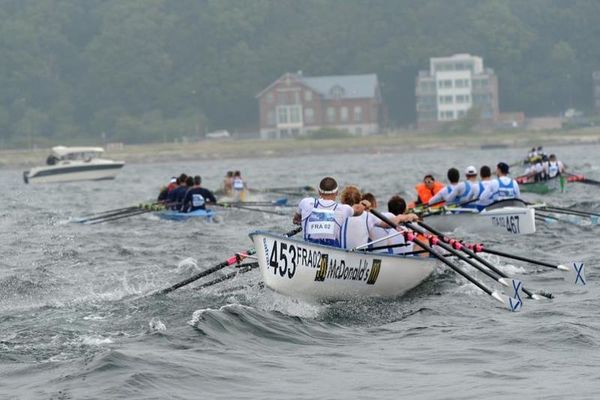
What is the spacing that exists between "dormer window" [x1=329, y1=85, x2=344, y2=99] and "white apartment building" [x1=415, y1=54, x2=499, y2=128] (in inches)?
359

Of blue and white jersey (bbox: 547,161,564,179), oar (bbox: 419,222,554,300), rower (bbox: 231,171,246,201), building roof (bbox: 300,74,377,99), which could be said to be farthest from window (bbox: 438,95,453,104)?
oar (bbox: 419,222,554,300)

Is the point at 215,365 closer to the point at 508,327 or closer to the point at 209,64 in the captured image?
the point at 508,327

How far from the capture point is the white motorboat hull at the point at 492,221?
26469 millimetres

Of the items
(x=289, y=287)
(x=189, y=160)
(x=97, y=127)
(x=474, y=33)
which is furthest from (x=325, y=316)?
(x=474, y=33)

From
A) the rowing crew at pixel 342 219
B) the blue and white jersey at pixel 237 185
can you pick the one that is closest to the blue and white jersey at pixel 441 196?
the rowing crew at pixel 342 219

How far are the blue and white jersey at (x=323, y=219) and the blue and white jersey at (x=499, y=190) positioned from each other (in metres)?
10.3

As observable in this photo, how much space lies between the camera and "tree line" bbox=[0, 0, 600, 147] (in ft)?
489

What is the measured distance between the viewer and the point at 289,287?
653 inches

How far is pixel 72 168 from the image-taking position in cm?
7162

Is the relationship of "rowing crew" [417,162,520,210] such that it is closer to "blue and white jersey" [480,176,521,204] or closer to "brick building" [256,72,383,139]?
"blue and white jersey" [480,176,521,204]

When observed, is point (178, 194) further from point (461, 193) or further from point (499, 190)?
point (499, 190)

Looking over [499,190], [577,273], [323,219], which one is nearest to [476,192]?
[499,190]

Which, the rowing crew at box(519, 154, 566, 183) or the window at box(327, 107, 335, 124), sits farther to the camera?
the window at box(327, 107, 335, 124)

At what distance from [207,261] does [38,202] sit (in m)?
27.5
